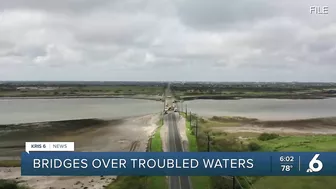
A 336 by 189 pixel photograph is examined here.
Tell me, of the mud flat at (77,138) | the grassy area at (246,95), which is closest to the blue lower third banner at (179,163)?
the mud flat at (77,138)

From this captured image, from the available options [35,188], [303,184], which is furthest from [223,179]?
[35,188]

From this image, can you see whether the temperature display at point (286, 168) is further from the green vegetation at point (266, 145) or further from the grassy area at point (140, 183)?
the grassy area at point (140, 183)

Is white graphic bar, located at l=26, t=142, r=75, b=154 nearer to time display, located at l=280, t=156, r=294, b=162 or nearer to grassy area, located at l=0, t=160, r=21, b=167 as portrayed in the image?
time display, located at l=280, t=156, r=294, b=162

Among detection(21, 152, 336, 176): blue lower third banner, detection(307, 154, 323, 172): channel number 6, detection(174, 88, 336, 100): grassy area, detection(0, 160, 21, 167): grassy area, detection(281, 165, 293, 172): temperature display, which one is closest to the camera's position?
detection(21, 152, 336, 176): blue lower third banner


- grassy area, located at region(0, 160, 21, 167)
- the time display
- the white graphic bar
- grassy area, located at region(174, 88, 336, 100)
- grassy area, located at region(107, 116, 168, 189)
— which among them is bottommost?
grassy area, located at region(0, 160, 21, 167)

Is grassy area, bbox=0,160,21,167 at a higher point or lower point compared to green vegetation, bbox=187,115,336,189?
lower

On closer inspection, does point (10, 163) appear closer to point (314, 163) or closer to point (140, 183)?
point (140, 183)

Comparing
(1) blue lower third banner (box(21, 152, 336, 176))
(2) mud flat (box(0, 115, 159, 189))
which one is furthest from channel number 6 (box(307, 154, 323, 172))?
(2) mud flat (box(0, 115, 159, 189))

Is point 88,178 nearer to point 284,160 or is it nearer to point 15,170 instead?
point 15,170

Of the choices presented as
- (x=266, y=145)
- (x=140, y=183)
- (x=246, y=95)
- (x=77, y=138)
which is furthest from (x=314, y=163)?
(x=246, y=95)
